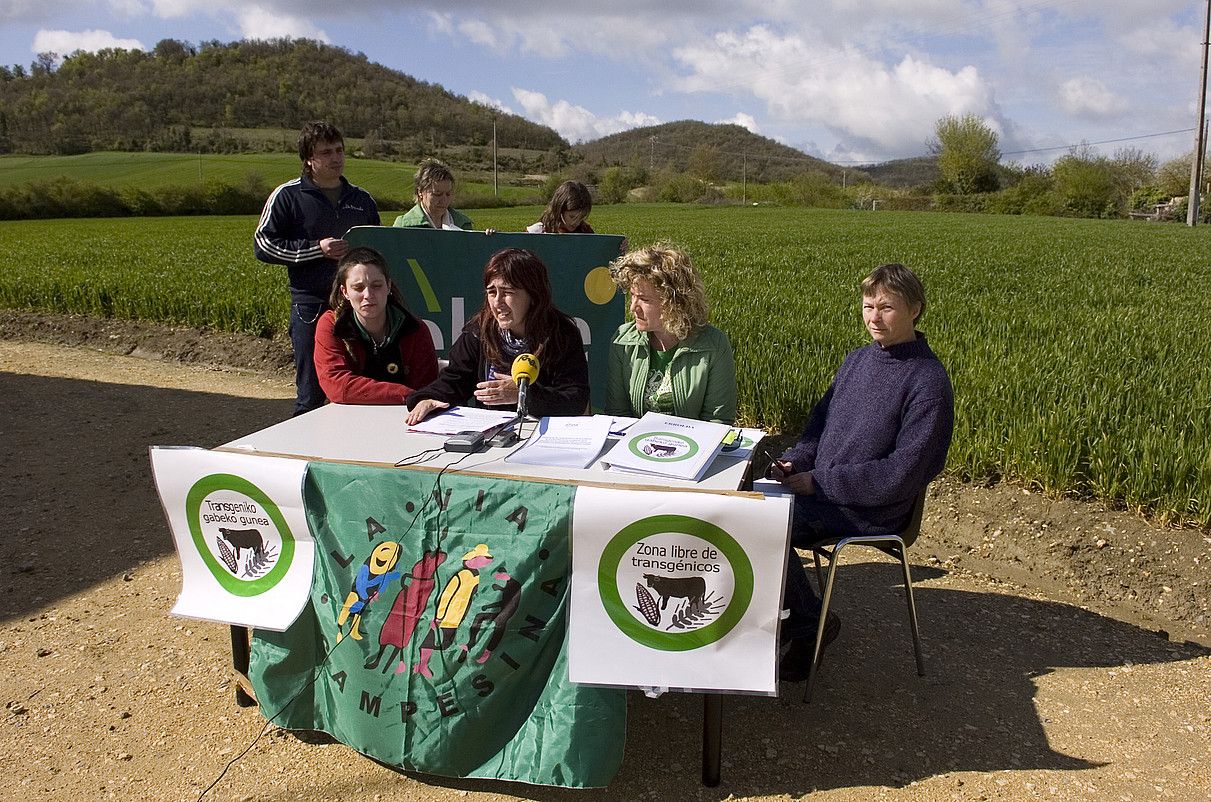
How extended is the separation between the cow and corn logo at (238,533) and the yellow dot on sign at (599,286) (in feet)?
10.5

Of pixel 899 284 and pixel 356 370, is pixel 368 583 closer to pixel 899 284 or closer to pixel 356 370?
pixel 356 370

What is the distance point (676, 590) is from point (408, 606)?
893 millimetres

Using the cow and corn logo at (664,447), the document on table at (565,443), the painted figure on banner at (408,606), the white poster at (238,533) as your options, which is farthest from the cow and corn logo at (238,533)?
the cow and corn logo at (664,447)

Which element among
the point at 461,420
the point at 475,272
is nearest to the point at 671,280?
the point at 461,420

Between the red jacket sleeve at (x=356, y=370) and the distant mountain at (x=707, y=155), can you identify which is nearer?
the red jacket sleeve at (x=356, y=370)

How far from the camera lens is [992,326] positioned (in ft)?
28.3

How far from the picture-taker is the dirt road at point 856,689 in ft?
9.70

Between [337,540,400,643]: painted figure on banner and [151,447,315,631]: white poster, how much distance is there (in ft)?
0.56

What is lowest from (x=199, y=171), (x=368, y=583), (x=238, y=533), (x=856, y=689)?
(x=856, y=689)

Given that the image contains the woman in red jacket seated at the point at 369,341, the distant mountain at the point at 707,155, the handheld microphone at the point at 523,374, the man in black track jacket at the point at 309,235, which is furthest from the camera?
the distant mountain at the point at 707,155

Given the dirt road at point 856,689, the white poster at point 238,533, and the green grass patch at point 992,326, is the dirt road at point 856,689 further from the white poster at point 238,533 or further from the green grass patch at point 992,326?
the white poster at point 238,533

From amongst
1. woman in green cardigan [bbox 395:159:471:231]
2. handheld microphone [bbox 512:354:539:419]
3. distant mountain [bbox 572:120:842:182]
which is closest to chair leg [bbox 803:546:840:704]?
handheld microphone [bbox 512:354:539:419]

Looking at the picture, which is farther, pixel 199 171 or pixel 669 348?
pixel 199 171

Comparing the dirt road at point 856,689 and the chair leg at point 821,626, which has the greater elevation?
the chair leg at point 821,626
